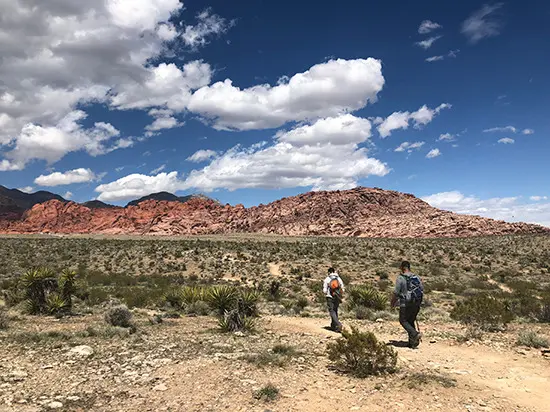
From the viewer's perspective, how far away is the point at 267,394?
22.8 feet

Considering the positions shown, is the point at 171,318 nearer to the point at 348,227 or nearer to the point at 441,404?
the point at 441,404

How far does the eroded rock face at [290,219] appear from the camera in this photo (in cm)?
10388

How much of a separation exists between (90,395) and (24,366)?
231 cm

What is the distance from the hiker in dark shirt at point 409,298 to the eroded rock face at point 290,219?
304ft

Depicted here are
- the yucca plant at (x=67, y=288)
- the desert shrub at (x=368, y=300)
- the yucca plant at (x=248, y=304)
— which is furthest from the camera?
the desert shrub at (x=368, y=300)

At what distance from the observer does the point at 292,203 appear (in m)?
142

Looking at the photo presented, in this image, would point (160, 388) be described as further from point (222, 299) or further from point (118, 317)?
point (222, 299)

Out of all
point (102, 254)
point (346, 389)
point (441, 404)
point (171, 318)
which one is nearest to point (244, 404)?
point (346, 389)

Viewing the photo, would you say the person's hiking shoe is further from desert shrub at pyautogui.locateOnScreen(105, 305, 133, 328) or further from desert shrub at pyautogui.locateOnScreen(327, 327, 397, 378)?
desert shrub at pyautogui.locateOnScreen(105, 305, 133, 328)

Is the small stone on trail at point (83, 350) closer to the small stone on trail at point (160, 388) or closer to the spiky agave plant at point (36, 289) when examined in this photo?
the small stone on trail at point (160, 388)

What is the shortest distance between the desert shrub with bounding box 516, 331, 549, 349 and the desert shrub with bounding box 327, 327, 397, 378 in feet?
13.2

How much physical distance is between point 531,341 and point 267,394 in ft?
23.0

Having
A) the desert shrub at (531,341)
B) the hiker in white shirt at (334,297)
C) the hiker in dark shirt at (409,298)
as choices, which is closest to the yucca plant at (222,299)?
the hiker in white shirt at (334,297)

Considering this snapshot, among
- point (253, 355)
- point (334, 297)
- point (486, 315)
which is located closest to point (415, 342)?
point (334, 297)
